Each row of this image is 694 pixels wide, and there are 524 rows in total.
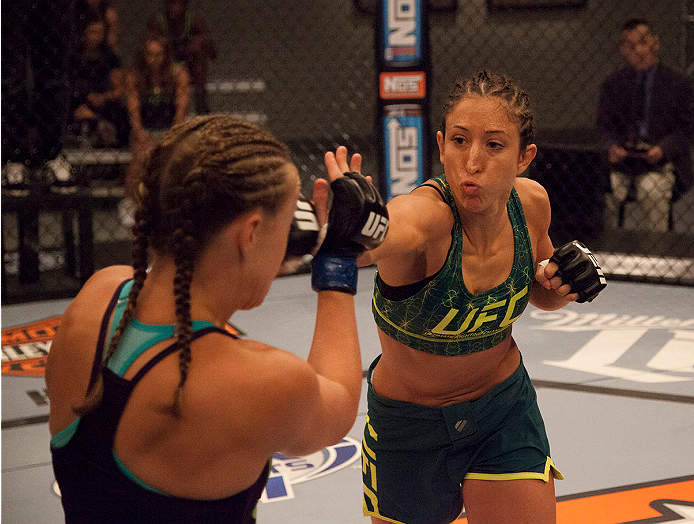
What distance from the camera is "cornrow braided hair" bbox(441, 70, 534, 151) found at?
1.49 meters

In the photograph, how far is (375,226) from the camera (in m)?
1.02

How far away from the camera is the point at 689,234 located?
5258mm

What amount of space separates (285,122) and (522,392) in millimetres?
7755

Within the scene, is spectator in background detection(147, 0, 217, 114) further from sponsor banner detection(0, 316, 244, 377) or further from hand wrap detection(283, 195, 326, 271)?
hand wrap detection(283, 195, 326, 271)

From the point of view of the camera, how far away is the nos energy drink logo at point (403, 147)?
4.61 m

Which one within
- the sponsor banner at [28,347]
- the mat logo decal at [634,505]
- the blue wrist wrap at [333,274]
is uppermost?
the blue wrist wrap at [333,274]

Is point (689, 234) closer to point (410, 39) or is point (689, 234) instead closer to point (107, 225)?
point (410, 39)

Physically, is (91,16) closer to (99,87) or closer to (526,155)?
(99,87)

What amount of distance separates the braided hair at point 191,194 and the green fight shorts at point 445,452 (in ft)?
2.63

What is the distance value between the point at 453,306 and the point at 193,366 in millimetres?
750

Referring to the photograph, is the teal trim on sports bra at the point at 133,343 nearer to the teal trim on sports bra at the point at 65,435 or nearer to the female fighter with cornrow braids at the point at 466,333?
the teal trim on sports bra at the point at 65,435

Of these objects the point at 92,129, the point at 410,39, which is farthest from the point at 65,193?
the point at 410,39

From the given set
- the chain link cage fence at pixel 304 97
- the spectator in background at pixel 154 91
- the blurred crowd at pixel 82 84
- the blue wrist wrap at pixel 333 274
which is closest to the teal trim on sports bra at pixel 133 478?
the blue wrist wrap at pixel 333 274

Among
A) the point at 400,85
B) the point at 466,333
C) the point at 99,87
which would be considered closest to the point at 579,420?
the point at 466,333
